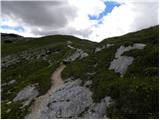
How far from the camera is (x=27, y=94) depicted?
37250mm

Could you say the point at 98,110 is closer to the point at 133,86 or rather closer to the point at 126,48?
the point at 133,86

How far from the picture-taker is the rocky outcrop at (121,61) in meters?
32.5

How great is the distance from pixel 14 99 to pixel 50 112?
11.8 m

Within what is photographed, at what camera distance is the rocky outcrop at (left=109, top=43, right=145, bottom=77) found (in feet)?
107

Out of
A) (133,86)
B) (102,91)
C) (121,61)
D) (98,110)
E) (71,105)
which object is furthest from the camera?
(121,61)

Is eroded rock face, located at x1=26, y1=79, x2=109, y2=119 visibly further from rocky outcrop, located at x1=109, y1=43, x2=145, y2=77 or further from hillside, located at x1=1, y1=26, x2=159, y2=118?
rocky outcrop, located at x1=109, y1=43, x2=145, y2=77

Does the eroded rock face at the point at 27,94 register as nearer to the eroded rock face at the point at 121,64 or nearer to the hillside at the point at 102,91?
the hillside at the point at 102,91

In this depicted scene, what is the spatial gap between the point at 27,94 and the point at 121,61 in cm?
1407

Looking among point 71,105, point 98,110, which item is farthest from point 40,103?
point 98,110

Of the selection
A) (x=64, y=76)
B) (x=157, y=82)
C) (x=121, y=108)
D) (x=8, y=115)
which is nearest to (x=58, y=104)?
(x=8, y=115)

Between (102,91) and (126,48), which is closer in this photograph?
(102,91)

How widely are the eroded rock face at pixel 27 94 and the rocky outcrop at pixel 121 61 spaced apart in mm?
11318

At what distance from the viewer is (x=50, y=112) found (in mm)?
27578

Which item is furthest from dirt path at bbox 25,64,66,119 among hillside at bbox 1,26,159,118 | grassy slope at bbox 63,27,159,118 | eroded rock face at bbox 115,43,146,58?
eroded rock face at bbox 115,43,146,58
